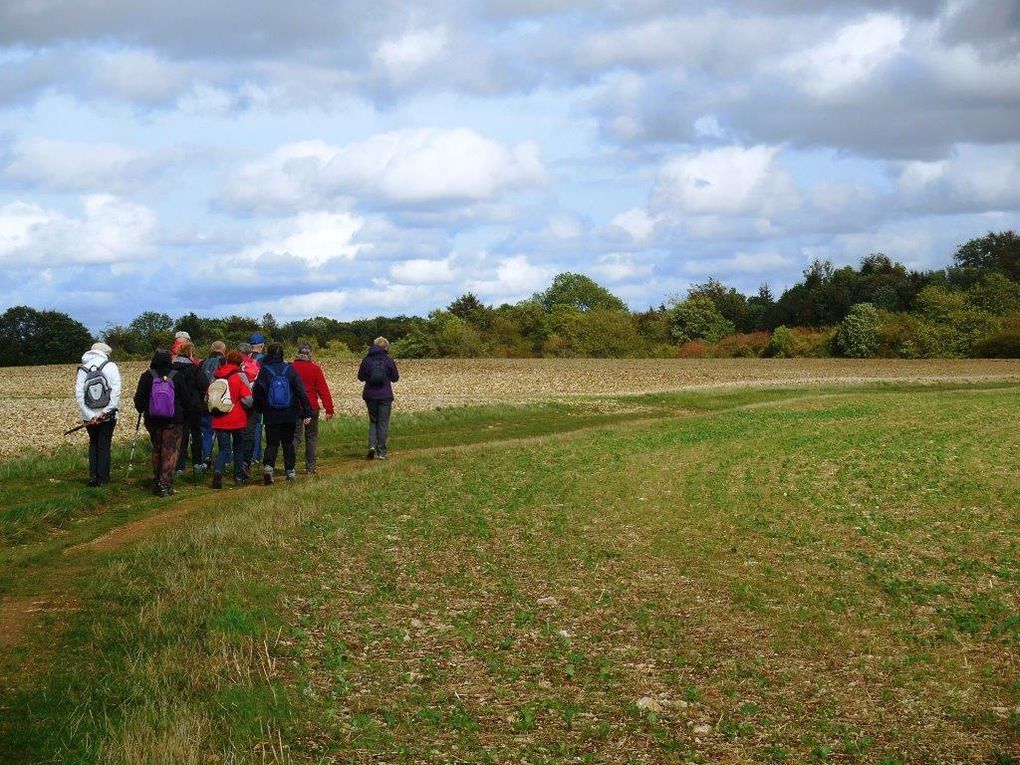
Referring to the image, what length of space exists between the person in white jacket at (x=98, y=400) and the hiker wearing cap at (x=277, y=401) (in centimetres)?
260

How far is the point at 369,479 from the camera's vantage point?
21.5 m

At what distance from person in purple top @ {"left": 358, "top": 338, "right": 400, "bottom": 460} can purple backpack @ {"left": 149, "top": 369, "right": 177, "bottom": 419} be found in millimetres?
5056

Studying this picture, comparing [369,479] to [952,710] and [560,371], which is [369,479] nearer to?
[952,710]

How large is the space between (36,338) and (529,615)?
102 m

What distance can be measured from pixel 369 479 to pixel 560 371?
5745cm

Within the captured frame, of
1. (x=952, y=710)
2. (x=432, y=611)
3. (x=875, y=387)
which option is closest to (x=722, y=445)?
(x=432, y=611)

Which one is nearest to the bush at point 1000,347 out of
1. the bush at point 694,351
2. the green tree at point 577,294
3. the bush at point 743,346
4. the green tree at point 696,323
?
the bush at point 743,346

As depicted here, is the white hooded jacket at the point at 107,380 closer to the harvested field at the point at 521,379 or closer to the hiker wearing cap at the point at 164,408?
the hiker wearing cap at the point at 164,408

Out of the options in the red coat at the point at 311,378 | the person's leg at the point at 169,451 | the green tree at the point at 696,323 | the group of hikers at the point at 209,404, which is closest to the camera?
the group of hikers at the point at 209,404

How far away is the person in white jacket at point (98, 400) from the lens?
19672 millimetres

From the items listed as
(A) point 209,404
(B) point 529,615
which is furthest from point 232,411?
(B) point 529,615

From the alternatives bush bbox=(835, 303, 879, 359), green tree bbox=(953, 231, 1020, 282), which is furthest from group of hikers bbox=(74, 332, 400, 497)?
green tree bbox=(953, 231, 1020, 282)

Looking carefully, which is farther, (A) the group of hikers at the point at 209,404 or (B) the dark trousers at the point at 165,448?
(B) the dark trousers at the point at 165,448

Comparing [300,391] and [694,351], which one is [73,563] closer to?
[300,391]
